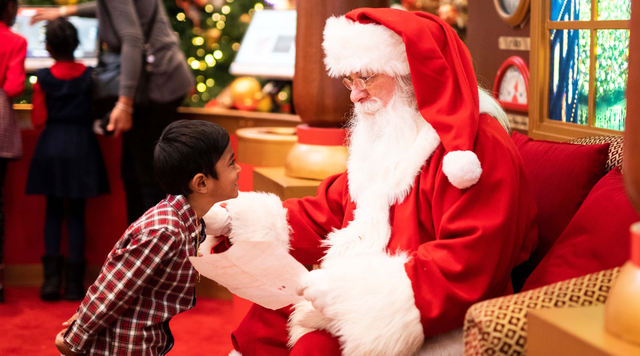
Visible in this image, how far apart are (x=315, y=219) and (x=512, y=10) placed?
137 centimetres

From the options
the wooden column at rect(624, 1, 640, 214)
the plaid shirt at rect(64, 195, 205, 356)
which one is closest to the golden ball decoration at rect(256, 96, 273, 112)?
the plaid shirt at rect(64, 195, 205, 356)

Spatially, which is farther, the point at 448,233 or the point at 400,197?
the point at 400,197

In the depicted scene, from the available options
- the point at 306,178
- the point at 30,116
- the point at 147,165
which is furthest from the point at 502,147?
the point at 30,116

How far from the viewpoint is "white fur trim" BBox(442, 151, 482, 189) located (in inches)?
52.1

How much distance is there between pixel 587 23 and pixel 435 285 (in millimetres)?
1104

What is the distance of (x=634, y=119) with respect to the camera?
0.82m

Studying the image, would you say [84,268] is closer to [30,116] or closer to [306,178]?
[30,116]

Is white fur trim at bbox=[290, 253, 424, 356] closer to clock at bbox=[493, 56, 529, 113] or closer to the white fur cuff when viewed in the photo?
the white fur cuff

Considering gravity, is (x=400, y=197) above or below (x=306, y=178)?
above

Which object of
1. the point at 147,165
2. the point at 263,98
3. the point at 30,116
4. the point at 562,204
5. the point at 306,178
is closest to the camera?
the point at 562,204

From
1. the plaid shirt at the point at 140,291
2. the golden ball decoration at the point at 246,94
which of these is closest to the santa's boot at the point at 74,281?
the golden ball decoration at the point at 246,94

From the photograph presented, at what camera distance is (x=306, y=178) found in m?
2.27

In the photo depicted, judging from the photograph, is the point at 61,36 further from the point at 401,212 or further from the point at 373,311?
the point at 373,311

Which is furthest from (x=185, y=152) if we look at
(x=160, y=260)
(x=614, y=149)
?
(x=614, y=149)
